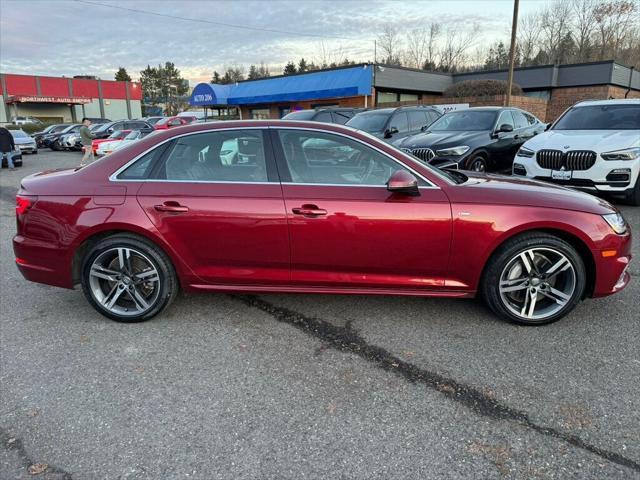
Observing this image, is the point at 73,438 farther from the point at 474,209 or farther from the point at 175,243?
the point at 474,209

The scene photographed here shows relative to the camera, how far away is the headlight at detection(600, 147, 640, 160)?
701 centimetres

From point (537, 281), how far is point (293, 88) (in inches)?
1084

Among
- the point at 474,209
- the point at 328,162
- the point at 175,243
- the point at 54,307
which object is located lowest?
the point at 54,307

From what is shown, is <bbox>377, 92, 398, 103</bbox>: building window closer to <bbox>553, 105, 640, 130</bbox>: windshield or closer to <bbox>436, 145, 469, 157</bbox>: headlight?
<bbox>553, 105, 640, 130</bbox>: windshield

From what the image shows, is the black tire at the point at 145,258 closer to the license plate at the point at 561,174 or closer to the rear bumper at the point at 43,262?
the rear bumper at the point at 43,262

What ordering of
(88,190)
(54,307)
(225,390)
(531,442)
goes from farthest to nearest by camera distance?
(54,307), (88,190), (225,390), (531,442)

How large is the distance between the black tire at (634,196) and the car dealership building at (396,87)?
15031 mm

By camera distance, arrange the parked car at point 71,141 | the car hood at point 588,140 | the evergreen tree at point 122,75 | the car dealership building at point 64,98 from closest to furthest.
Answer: the car hood at point 588,140 → the parked car at point 71,141 → the car dealership building at point 64,98 → the evergreen tree at point 122,75

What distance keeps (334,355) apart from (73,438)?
1.64 m

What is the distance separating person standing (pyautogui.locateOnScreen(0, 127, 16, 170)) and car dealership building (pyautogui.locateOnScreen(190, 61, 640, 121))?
16.2 m

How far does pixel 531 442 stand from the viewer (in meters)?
2.37

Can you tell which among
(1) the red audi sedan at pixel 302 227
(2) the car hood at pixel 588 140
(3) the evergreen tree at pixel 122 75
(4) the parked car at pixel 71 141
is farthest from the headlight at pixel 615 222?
(3) the evergreen tree at pixel 122 75

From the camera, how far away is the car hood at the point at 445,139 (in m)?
8.71

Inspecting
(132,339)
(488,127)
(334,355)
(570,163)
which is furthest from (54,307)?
(488,127)
